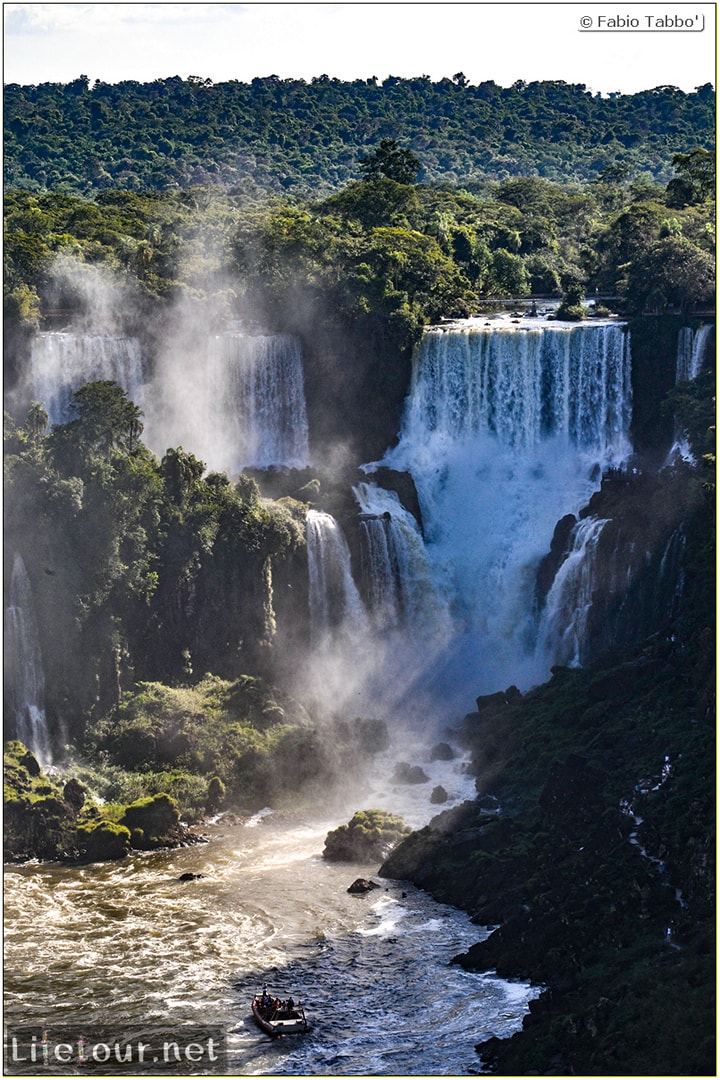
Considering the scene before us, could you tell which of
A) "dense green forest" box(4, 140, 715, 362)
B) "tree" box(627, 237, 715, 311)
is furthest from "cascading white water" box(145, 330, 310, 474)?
"tree" box(627, 237, 715, 311)

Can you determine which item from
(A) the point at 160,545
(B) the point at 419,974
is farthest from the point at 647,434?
(B) the point at 419,974

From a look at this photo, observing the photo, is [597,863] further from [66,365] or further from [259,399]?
[66,365]

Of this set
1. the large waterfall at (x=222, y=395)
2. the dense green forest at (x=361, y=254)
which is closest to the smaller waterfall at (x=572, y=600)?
the large waterfall at (x=222, y=395)

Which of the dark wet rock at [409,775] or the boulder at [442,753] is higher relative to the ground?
the boulder at [442,753]

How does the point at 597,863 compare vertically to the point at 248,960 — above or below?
above

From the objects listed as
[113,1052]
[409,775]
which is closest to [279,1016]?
[113,1052]

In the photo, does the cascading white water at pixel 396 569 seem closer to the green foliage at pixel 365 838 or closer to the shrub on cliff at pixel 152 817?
the green foliage at pixel 365 838

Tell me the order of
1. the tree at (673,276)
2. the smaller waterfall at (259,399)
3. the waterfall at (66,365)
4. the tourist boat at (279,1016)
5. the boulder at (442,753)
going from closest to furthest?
the tourist boat at (279,1016) → the boulder at (442,753) → the waterfall at (66,365) → the smaller waterfall at (259,399) → the tree at (673,276)
